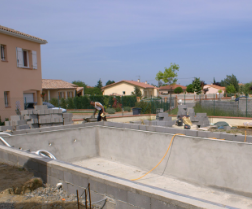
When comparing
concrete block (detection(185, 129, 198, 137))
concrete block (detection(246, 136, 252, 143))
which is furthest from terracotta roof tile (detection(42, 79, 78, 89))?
concrete block (detection(246, 136, 252, 143))

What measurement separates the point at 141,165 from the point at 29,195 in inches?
194

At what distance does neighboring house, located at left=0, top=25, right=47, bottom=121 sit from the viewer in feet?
55.2

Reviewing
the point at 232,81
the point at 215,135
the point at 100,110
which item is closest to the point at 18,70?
the point at 100,110

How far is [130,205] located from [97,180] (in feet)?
2.50

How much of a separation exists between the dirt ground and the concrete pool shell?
0.22 m

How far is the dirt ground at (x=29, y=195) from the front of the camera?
4.27 m

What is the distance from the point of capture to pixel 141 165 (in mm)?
8945

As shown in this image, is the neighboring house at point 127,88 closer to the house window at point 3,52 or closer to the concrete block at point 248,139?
the house window at point 3,52

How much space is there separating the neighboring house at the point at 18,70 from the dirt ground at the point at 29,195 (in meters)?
12.7

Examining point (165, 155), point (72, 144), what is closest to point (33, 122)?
point (72, 144)

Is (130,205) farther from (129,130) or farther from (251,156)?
(129,130)

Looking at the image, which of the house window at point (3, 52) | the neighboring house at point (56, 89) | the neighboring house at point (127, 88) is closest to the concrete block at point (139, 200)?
the house window at point (3, 52)

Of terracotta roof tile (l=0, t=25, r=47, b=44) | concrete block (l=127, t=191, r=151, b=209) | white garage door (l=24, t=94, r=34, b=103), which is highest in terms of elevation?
terracotta roof tile (l=0, t=25, r=47, b=44)

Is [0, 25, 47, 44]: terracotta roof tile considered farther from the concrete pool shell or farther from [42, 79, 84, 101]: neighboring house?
[42, 79, 84, 101]: neighboring house
